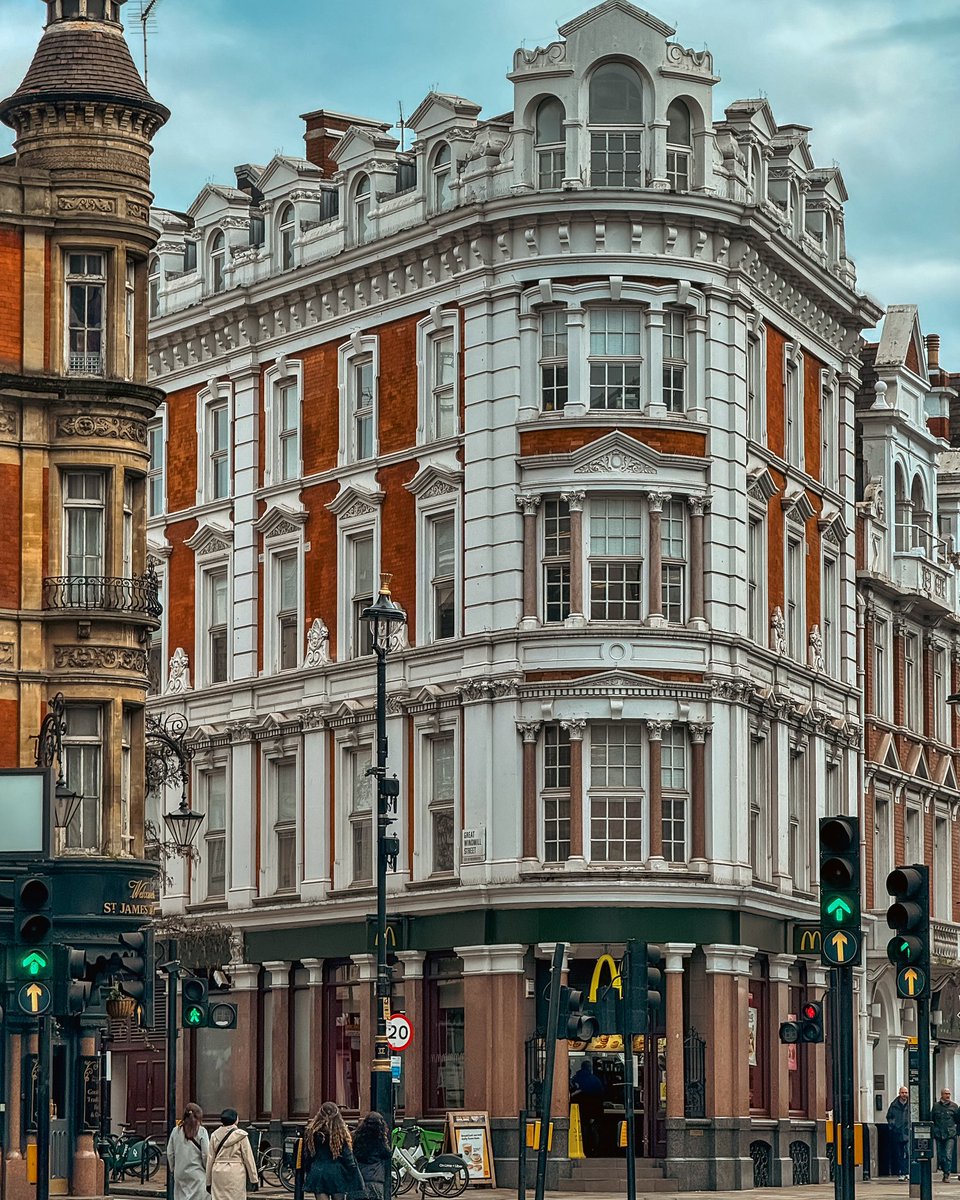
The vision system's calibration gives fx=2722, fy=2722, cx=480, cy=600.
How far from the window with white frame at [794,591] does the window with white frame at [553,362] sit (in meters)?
7.34

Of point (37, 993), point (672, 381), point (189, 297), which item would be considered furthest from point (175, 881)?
point (37, 993)

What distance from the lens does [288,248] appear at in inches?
2425

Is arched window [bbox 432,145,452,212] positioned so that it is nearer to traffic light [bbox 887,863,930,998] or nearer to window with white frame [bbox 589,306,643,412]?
window with white frame [bbox 589,306,643,412]

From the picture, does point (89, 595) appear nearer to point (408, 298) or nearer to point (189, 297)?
point (408, 298)

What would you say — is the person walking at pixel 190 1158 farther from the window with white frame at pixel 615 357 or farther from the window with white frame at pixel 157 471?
the window with white frame at pixel 157 471

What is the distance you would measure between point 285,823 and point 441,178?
1451 centimetres

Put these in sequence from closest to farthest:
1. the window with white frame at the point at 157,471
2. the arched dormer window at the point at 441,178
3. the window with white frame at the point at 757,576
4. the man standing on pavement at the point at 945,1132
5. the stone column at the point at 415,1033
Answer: the man standing on pavement at the point at 945,1132 < the stone column at the point at 415,1033 < the window with white frame at the point at 757,576 < the arched dormer window at the point at 441,178 < the window with white frame at the point at 157,471

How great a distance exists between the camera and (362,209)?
5938 cm

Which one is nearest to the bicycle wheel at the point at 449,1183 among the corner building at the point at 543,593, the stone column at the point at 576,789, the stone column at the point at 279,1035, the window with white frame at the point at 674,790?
the corner building at the point at 543,593

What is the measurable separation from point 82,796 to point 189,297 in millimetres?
21865

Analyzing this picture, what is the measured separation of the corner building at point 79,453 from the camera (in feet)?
148

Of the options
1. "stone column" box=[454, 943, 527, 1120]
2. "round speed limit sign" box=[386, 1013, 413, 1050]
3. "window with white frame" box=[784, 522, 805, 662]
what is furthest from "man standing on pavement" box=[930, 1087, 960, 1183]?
"window with white frame" box=[784, 522, 805, 662]

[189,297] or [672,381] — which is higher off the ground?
[189,297]

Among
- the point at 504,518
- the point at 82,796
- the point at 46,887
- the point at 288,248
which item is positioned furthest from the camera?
the point at 288,248
